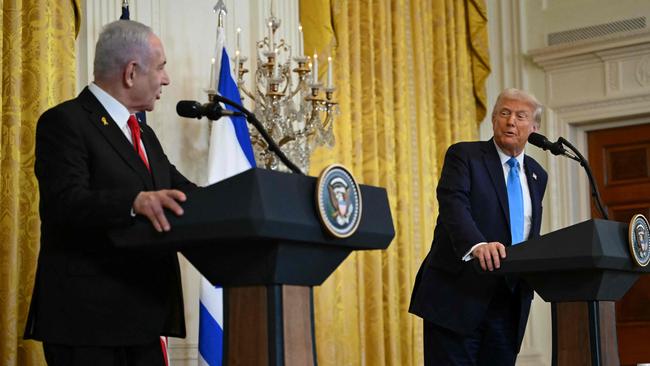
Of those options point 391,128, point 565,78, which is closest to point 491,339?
point 391,128

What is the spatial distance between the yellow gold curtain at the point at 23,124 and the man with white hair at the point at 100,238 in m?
1.48

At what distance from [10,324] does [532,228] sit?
2.07 m

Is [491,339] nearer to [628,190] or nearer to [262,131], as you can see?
[262,131]

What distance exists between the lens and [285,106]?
17.0ft

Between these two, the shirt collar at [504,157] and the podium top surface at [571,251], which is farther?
the shirt collar at [504,157]

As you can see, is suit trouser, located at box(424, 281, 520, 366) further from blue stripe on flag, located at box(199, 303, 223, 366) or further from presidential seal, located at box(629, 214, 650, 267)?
blue stripe on flag, located at box(199, 303, 223, 366)

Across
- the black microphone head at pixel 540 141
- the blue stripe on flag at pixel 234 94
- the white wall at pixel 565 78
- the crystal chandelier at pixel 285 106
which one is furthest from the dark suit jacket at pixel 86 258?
the white wall at pixel 565 78

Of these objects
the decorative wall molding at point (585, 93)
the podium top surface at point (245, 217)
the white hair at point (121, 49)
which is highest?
the decorative wall molding at point (585, 93)

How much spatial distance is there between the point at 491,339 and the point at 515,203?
1.77ft

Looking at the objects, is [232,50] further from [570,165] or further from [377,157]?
[570,165]

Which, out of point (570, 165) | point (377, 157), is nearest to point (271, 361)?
point (377, 157)

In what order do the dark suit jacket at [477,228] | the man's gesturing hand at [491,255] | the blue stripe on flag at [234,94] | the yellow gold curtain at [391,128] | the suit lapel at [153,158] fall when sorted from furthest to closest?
the yellow gold curtain at [391,128] < the blue stripe on flag at [234,94] < the dark suit jacket at [477,228] < the man's gesturing hand at [491,255] < the suit lapel at [153,158]

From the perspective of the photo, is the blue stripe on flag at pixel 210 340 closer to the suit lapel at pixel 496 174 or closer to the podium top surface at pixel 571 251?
the suit lapel at pixel 496 174

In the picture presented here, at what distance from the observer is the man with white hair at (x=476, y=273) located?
12.5 ft
